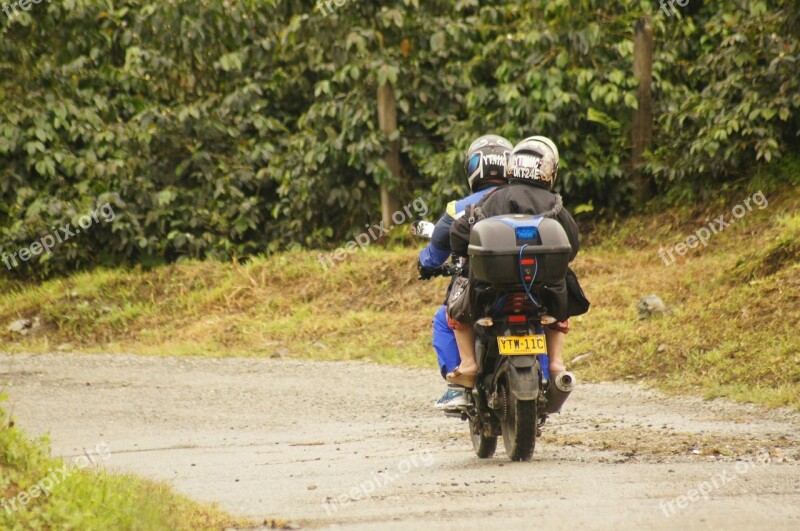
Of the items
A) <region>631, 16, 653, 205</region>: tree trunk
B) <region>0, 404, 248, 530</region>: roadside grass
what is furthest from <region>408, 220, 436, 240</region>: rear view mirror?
<region>631, 16, 653, 205</region>: tree trunk

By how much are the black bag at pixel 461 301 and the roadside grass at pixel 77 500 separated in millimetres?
1901

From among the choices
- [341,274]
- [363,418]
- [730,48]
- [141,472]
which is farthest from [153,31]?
[141,472]

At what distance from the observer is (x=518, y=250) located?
6.22 m

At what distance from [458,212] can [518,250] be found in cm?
83

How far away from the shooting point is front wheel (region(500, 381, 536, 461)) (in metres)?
6.38

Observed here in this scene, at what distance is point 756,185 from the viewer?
14461 mm

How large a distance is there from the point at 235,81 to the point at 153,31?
4.66ft

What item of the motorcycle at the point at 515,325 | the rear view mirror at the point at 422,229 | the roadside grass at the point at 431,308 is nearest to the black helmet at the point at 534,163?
the motorcycle at the point at 515,325

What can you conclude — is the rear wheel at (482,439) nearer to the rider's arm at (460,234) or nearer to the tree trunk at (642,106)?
the rider's arm at (460,234)

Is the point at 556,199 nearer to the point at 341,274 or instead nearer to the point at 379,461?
the point at 379,461

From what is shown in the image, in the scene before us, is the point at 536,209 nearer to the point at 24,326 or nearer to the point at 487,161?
the point at 487,161

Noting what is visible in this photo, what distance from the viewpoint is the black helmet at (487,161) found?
7.05 m

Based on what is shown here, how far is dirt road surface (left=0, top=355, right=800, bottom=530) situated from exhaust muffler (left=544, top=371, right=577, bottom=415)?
1.02 feet

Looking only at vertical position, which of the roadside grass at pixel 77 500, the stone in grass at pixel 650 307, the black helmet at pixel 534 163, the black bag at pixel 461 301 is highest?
the black helmet at pixel 534 163
